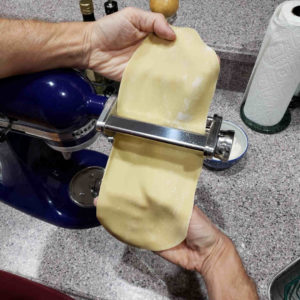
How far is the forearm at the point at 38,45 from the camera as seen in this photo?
1.61ft

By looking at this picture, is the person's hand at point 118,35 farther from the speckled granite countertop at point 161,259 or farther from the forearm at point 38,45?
the speckled granite countertop at point 161,259

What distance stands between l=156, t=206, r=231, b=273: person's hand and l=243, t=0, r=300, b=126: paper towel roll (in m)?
0.38

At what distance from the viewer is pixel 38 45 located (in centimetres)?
53

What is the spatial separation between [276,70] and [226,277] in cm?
48

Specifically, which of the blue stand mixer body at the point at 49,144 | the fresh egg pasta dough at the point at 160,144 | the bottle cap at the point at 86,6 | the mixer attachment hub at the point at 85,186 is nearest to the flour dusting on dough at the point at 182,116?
the fresh egg pasta dough at the point at 160,144

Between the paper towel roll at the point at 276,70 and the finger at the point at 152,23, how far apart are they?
269mm

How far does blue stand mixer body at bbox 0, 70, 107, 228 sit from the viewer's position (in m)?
0.43

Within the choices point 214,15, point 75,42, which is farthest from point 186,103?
point 214,15

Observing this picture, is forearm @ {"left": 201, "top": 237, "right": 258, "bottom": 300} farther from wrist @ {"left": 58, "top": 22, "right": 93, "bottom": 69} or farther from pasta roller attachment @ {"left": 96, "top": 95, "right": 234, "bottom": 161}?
wrist @ {"left": 58, "top": 22, "right": 93, "bottom": 69}

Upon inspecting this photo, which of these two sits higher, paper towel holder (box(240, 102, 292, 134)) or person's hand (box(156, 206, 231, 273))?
paper towel holder (box(240, 102, 292, 134))

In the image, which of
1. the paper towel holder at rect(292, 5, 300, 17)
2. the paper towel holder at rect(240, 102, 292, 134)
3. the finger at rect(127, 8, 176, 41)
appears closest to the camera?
the finger at rect(127, 8, 176, 41)

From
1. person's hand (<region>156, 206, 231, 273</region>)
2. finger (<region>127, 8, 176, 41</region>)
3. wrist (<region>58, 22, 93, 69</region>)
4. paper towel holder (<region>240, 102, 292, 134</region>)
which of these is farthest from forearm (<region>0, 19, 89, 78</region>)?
paper towel holder (<region>240, 102, 292, 134</region>)

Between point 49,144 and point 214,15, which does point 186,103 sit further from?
point 214,15

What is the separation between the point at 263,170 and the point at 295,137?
0.52 feet
